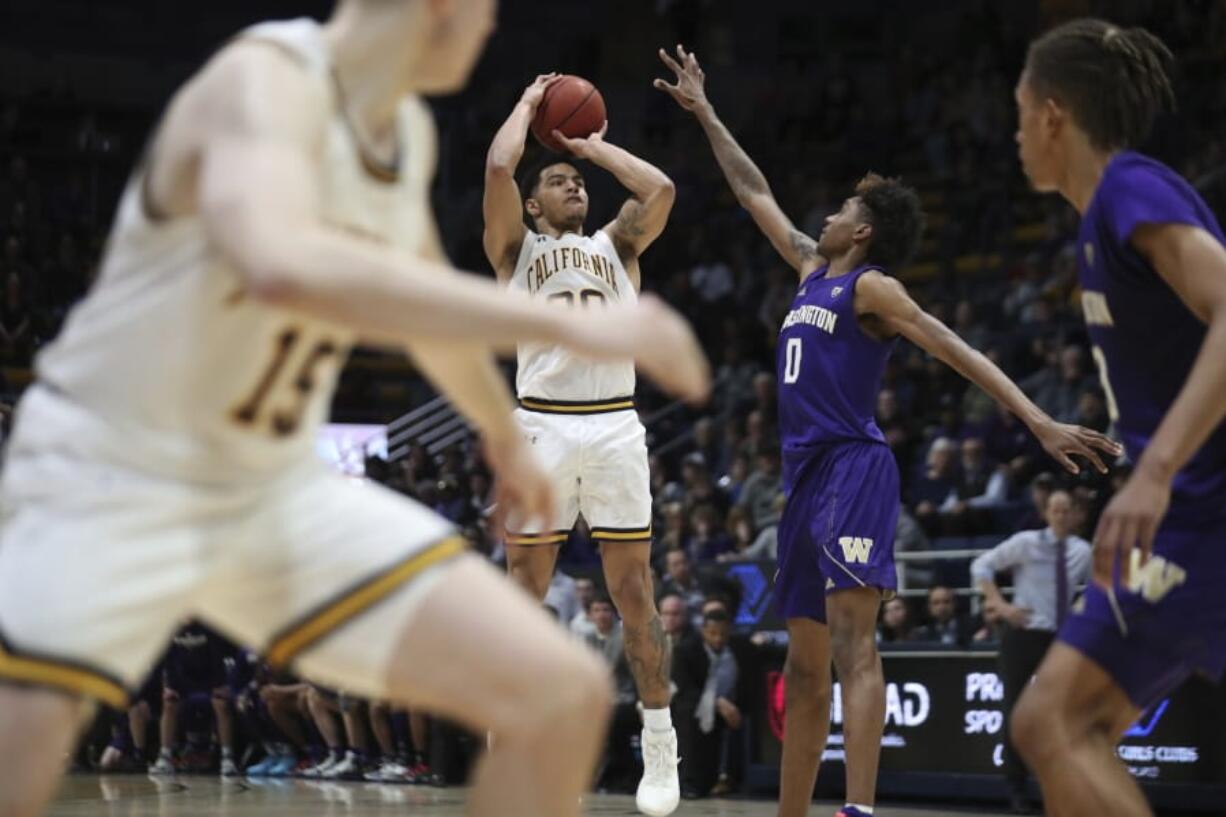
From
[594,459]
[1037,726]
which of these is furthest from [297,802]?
[1037,726]

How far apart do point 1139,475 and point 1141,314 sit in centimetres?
49

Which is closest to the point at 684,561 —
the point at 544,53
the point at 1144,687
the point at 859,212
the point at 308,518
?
the point at 859,212

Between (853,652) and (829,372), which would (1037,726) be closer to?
(853,652)

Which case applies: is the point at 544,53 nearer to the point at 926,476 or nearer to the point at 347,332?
the point at 926,476

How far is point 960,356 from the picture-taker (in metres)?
6.00

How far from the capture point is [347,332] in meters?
2.79

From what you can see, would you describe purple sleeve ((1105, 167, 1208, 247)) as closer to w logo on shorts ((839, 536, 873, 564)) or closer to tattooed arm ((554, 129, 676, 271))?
w logo on shorts ((839, 536, 873, 564))

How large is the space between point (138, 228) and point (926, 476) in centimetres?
1135

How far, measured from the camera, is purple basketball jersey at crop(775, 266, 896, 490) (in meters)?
6.40

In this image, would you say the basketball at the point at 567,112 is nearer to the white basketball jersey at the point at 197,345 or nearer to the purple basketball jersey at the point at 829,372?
the purple basketball jersey at the point at 829,372

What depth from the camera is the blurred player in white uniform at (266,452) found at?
2506mm

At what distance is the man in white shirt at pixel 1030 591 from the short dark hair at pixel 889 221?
10.2ft

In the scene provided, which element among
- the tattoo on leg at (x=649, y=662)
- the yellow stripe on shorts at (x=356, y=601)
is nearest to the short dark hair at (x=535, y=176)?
the tattoo on leg at (x=649, y=662)

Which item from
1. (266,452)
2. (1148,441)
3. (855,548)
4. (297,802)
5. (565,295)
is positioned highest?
(565,295)
